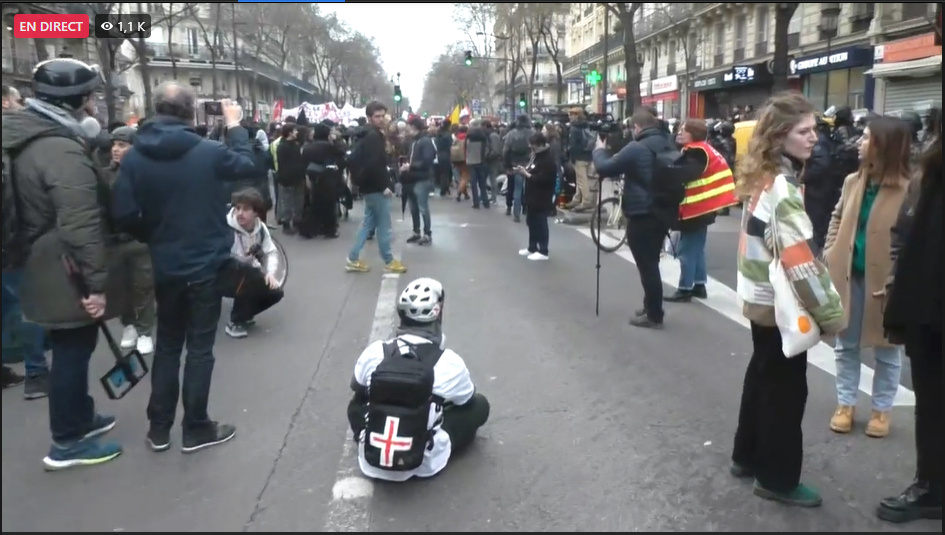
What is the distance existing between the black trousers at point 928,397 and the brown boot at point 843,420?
0.96 metres

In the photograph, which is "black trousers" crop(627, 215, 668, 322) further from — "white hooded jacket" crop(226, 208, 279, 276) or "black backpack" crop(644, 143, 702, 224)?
"white hooded jacket" crop(226, 208, 279, 276)

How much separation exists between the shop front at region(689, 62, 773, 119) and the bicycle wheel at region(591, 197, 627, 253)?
23.1 meters

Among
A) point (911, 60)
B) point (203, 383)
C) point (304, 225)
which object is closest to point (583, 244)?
point (304, 225)

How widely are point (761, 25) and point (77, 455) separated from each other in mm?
40397

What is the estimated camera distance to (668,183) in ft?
24.3

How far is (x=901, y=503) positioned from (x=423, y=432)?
7.31 ft

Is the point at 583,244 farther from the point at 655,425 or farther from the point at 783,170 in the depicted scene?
the point at 783,170

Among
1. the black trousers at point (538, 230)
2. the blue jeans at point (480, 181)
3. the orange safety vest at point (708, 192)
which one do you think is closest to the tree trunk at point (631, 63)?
the blue jeans at point (480, 181)

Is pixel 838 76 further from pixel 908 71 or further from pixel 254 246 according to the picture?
pixel 254 246

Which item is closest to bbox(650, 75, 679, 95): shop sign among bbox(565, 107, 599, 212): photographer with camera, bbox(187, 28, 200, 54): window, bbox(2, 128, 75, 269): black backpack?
bbox(187, 28, 200, 54): window

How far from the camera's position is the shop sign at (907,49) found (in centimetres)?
2477

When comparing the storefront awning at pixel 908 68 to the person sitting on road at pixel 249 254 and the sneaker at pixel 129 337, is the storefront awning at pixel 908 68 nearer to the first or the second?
the person sitting on road at pixel 249 254

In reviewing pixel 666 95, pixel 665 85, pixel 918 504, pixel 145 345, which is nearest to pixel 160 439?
pixel 145 345

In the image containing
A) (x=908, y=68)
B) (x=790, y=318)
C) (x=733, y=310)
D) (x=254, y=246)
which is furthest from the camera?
(x=908, y=68)
